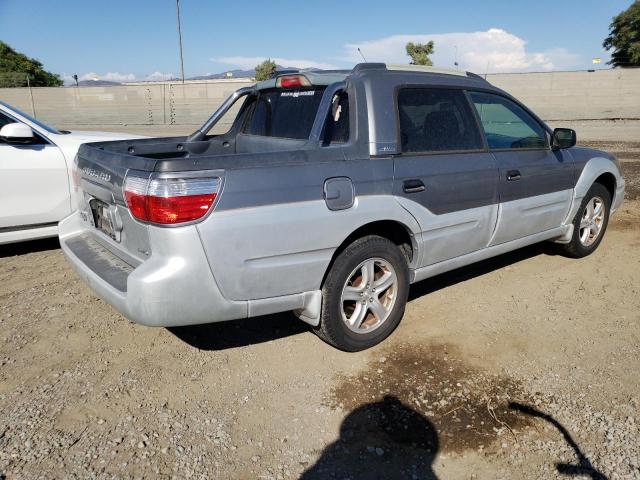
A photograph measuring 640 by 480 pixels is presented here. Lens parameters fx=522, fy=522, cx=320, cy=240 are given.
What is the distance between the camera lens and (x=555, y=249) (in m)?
5.65

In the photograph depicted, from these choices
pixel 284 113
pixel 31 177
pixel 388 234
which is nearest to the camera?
pixel 388 234

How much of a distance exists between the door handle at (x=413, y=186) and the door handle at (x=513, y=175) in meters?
1.03

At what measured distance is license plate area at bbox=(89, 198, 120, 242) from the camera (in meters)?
3.27

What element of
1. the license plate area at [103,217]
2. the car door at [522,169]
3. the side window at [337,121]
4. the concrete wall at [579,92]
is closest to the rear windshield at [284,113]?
the side window at [337,121]

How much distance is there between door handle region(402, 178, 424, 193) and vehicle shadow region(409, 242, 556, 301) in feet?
4.23

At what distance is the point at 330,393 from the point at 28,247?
4.54 m

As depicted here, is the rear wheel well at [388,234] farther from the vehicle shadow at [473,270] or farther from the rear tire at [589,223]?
the rear tire at [589,223]

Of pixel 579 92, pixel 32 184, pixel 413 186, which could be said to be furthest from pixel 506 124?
pixel 579 92

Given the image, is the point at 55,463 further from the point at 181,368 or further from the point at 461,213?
the point at 461,213

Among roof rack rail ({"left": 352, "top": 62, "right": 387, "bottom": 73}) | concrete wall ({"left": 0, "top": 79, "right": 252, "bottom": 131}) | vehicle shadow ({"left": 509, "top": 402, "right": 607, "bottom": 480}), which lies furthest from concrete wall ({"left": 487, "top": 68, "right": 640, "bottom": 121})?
vehicle shadow ({"left": 509, "top": 402, "right": 607, "bottom": 480})

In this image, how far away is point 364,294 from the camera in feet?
11.5

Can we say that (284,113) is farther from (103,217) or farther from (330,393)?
(330,393)

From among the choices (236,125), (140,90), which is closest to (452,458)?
(236,125)

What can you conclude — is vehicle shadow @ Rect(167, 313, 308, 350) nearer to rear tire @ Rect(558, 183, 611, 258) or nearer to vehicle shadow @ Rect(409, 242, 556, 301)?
vehicle shadow @ Rect(409, 242, 556, 301)
